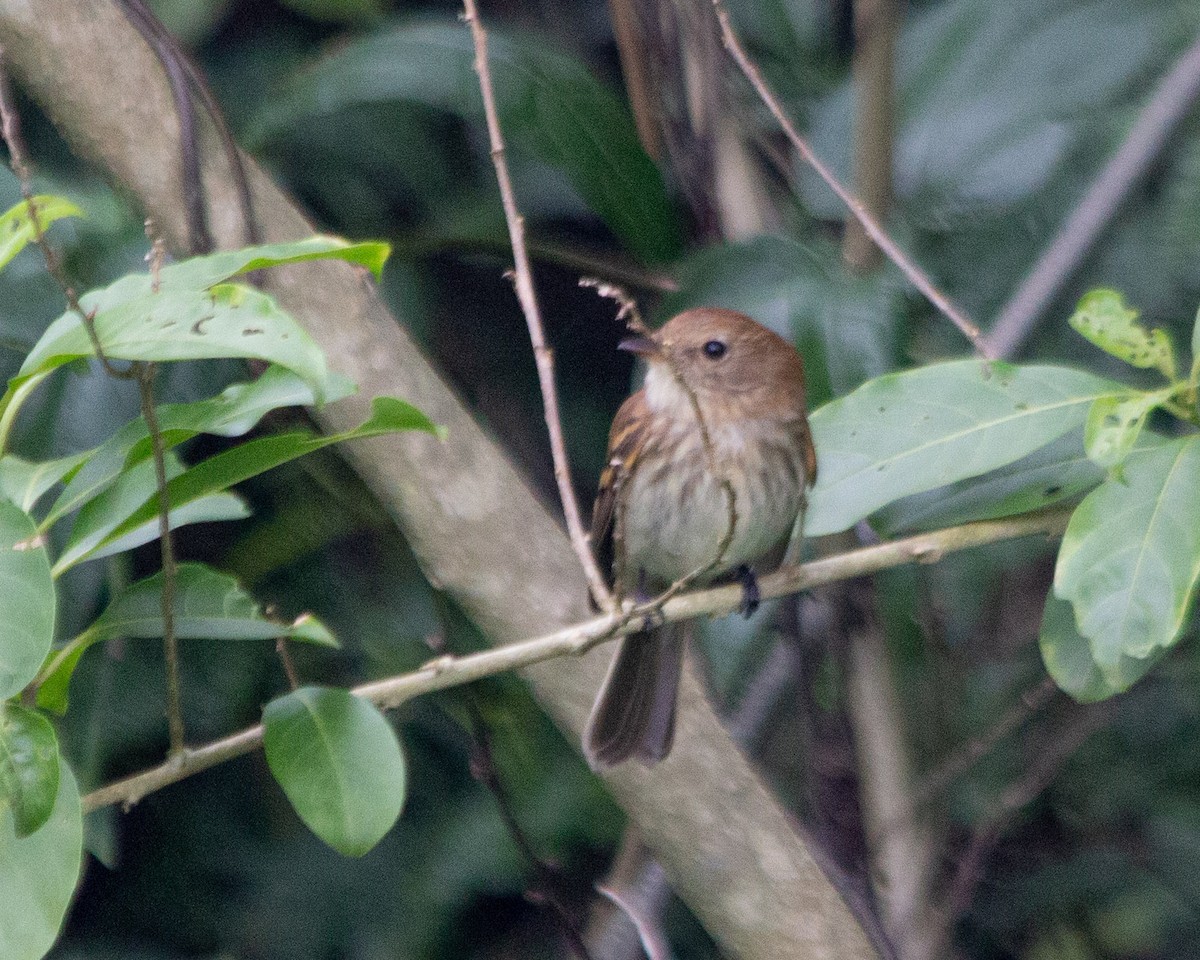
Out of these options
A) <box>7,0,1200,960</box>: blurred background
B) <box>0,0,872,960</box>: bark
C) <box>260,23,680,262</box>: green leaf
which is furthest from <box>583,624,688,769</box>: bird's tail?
<box>260,23,680,262</box>: green leaf

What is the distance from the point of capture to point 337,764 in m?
1.74

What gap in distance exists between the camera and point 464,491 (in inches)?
89.8

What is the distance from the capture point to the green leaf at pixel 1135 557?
1.74 meters

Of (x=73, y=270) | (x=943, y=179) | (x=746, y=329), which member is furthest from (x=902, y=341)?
(x=73, y=270)

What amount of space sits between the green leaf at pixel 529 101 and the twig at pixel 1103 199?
2.41ft

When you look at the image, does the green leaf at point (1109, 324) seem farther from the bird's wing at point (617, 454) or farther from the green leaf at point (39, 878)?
the green leaf at point (39, 878)

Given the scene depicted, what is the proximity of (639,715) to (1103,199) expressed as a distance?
4.55ft

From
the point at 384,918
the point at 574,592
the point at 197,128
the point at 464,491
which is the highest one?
the point at 197,128

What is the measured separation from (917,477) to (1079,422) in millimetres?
224

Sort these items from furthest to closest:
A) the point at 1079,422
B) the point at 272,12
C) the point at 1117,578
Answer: the point at 272,12
the point at 1079,422
the point at 1117,578

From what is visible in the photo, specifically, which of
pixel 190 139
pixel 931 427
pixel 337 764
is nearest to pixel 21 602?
pixel 337 764

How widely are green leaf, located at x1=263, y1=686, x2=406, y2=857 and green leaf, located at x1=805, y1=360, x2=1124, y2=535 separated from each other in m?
0.67

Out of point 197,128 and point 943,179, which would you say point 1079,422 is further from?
point 197,128

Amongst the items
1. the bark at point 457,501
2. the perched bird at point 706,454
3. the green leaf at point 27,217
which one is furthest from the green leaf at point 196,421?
the perched bird at point 706,454
